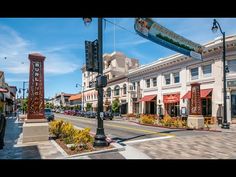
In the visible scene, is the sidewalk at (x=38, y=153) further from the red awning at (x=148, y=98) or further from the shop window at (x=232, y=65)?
the red awning at (x=148, y=98)

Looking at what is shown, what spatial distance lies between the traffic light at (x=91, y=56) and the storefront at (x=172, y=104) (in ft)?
80.0

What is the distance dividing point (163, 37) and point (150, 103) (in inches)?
954

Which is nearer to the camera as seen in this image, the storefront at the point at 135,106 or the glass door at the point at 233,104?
the glass door at the point at 233,104

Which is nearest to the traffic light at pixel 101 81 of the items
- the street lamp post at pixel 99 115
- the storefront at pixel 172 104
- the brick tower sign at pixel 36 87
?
the street lamp post at pixel 99 115

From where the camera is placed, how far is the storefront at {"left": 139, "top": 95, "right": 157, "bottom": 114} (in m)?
39.1

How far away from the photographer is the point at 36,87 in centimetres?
1290

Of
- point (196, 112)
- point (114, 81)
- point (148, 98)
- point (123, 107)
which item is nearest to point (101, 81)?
point (196, 112)

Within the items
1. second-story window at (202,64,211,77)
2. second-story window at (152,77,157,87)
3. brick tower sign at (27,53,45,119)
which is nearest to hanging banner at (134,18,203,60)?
brick tower sign at (27,53,45,119)

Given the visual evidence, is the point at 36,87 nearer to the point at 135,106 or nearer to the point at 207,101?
the point at 207,101

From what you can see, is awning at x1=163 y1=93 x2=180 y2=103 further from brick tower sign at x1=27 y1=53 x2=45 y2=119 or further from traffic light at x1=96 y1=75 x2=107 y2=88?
traffic light at x1=96 y1=75 x2=107 y2=88

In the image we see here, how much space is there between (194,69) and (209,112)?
5808 mm

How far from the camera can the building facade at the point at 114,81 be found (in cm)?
4956

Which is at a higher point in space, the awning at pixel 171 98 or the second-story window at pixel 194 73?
the second-story window at pixel 194 73
